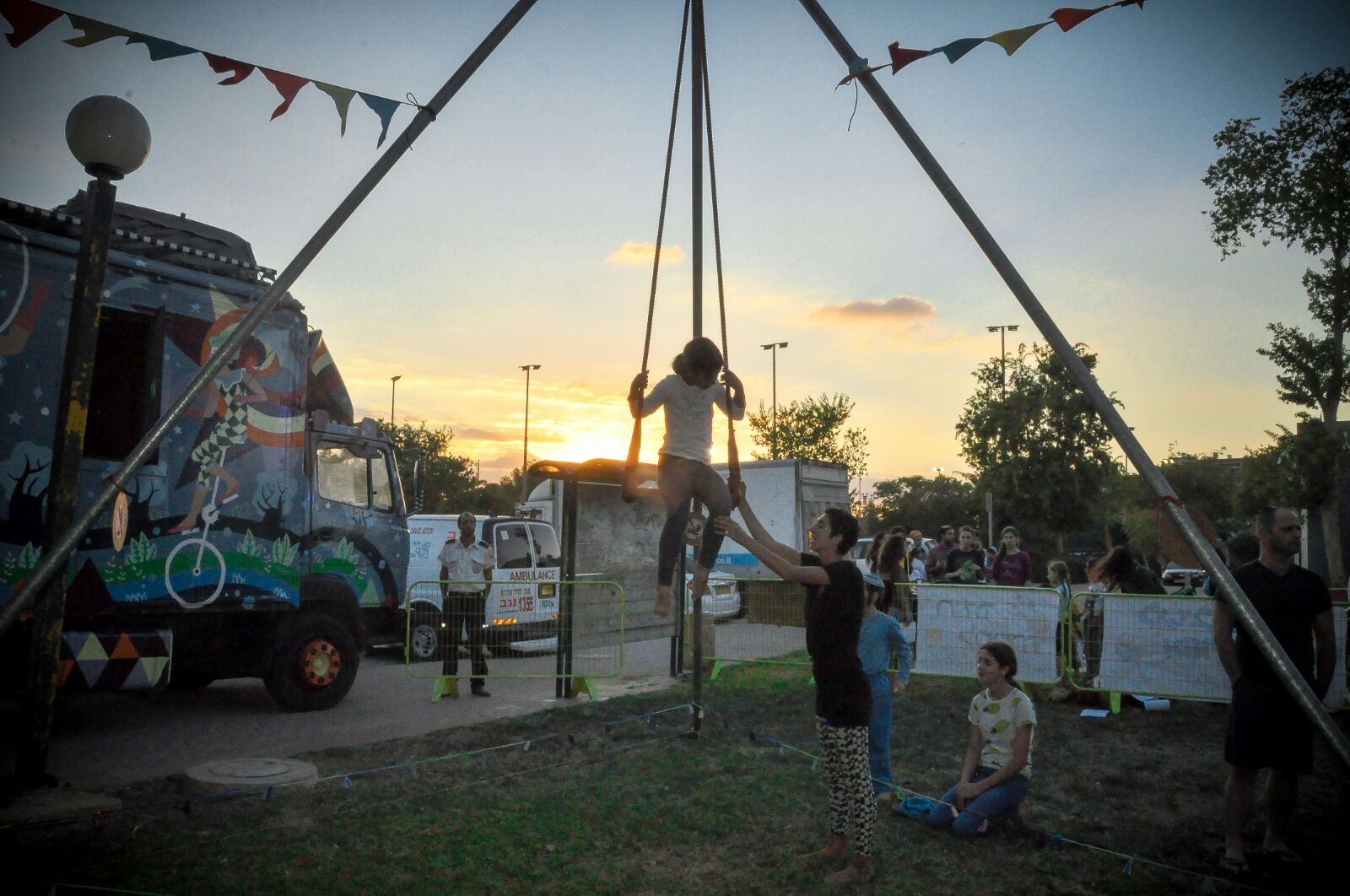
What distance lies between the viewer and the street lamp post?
17.9 ft

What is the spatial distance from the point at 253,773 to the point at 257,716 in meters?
3.04

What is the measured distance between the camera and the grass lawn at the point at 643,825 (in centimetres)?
495

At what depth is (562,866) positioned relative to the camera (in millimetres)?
5137

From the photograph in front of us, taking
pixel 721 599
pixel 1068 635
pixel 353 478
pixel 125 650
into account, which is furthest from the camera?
pixel 721 599

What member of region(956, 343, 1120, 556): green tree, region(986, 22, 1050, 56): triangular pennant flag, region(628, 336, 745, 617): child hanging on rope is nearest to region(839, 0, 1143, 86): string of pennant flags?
region(986, 22, 1050, 56): triangular pennant flag

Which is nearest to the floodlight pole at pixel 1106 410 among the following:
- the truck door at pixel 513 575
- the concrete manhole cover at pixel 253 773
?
the concrete manhole cover at pixel 253 773

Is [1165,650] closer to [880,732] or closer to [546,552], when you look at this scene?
[880,732]

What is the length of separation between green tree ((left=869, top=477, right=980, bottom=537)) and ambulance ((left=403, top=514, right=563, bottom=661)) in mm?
45314

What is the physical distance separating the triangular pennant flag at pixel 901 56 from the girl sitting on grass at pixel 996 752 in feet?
11.0

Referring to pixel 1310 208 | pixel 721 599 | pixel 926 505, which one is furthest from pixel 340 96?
pixel 926 505

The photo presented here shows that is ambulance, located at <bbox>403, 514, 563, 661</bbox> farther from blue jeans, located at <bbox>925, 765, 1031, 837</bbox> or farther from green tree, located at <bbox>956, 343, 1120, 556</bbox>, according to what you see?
green tree, located at <bbox>956, 343, 1120, 556</bbox>

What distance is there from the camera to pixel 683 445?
19.5 ft

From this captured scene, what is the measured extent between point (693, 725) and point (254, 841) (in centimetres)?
400

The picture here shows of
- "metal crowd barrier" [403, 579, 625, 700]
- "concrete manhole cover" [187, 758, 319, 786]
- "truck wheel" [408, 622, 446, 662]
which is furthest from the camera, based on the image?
"truck wheel" [408, 622, 446, 662]
